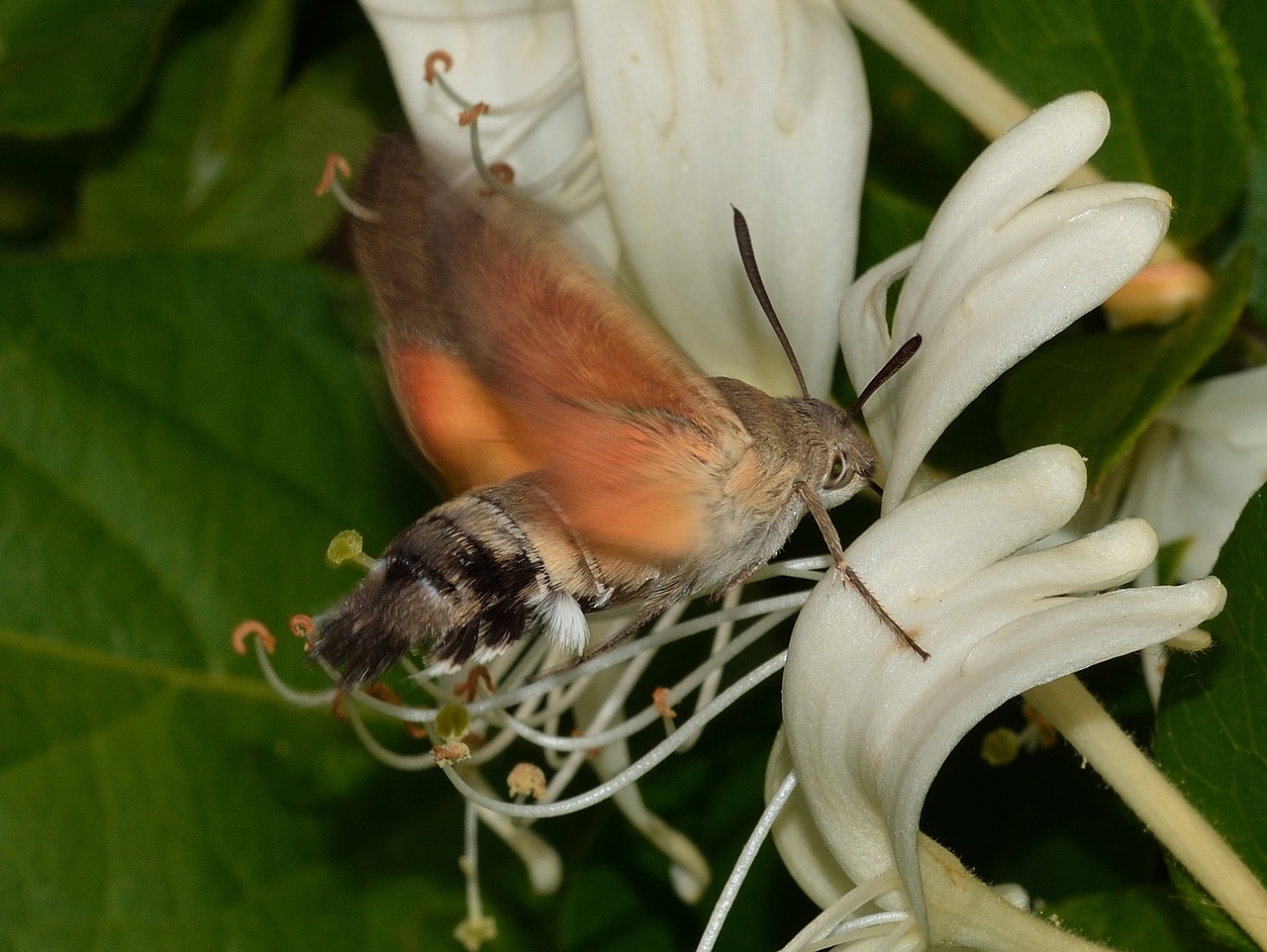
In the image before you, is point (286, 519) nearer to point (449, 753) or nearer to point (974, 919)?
point (449, 753)

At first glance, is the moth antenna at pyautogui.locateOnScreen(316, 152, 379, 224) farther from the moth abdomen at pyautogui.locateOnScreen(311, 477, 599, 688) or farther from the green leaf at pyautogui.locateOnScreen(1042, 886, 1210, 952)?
the green leaf at pyautogui.locateOnScreen(1042, 886, 1210, 952)

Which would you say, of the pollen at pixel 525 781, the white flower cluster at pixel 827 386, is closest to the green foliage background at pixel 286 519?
the white flower cluster at pixel 827 386

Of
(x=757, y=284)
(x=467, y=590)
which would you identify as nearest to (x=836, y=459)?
(x=757, y=284)

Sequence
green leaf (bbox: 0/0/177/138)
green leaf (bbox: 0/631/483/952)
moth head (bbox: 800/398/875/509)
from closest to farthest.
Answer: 1. moth head (bbox: 800/398/875/509)
2. green leaf (bbox: 0/631/483/952)
3. green leaf (bbox: 0/0/177/138)

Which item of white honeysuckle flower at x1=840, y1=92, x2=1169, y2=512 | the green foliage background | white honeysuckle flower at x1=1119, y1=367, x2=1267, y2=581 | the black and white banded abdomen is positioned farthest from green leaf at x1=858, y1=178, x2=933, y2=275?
the black and white banded abdomen

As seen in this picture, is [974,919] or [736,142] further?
[736,142]

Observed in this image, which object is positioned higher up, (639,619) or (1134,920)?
(639,619)
